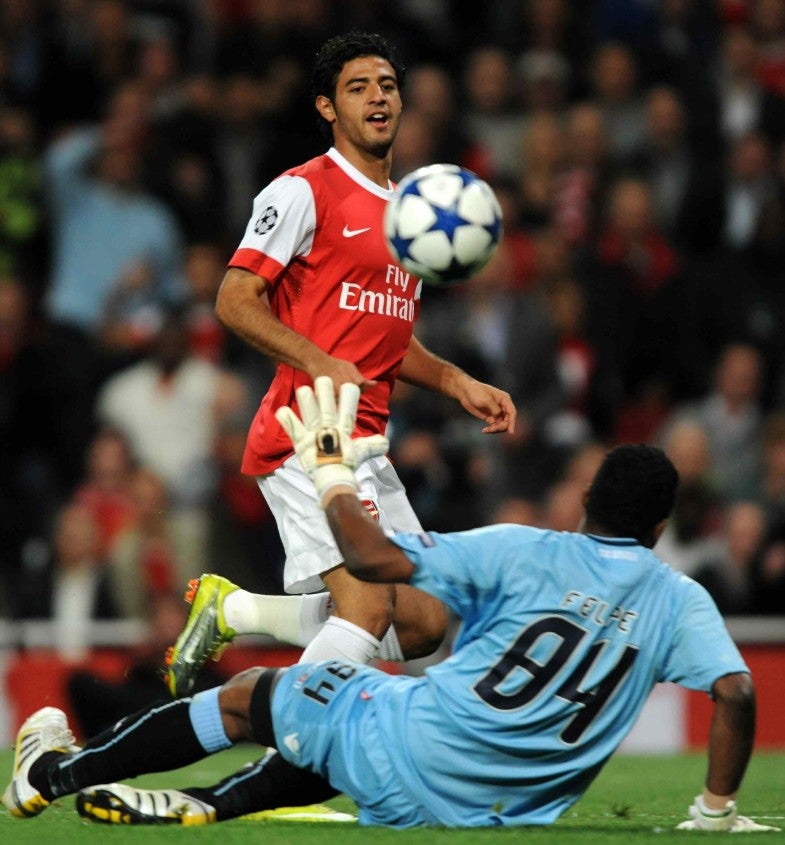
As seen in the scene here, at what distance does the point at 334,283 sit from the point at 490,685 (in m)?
1.77

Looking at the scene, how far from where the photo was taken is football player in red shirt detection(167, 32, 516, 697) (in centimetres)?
572

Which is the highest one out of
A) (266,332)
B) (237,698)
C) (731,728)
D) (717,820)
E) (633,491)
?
(266,332)

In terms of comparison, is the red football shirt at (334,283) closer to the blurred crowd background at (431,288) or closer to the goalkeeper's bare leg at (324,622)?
the goalkeeper's bare leg at (324,622)

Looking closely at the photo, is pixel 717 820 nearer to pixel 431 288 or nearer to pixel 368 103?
pixel 368 103

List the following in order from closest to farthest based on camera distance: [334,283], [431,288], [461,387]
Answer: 1. [334,283]
2. [461,387]
3. [431,288]

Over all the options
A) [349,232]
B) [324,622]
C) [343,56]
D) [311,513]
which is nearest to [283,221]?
[349,232]

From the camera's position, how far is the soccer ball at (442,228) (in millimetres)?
5453

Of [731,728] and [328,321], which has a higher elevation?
[328,321]

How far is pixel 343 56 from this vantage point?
601 cm

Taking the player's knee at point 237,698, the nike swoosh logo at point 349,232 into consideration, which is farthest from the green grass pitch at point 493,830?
the nike swoosh logo at point 349,232

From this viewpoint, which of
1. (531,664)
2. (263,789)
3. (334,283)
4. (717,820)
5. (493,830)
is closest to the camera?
(531,664)

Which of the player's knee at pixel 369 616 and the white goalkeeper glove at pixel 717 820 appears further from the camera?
the player's knee at pixel 369 616

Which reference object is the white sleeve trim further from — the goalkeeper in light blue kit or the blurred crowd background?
the blurred crowd background

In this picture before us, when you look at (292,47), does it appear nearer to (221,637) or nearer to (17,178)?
(17,178)
